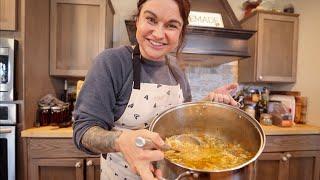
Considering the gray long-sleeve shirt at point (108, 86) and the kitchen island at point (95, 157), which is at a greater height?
the gray long-sleeve shirt at point (108, 86)

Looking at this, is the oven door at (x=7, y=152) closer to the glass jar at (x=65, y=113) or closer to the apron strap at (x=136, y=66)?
the glass jar at (x=65, y=113)

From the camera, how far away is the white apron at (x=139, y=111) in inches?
27.5

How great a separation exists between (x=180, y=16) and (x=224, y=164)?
1.28 feet

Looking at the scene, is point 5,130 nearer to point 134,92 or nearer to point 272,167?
point 134,92

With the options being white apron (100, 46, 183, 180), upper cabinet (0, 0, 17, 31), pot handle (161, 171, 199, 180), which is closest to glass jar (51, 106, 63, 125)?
upper cabinet (0, 0, 17, 31)

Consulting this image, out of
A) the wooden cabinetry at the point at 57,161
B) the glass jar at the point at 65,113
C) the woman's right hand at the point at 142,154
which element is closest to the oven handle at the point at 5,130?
the wooden cabinetry at the point at 57,161

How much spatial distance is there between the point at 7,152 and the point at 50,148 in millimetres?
210

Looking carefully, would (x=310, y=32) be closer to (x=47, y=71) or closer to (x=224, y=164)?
(x=224, y=164)

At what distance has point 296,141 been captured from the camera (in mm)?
1657

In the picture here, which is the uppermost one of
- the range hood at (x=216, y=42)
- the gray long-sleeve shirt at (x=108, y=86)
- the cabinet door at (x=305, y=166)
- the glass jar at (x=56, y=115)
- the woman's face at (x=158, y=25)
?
the range hood at (x=216, y=42)

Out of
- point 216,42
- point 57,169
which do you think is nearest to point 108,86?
point 57,169

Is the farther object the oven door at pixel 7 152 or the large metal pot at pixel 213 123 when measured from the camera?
the oven door at pixel 7 152

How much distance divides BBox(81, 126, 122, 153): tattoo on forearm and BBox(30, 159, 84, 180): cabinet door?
99cm

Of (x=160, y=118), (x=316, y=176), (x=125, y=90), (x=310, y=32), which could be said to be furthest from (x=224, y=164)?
(x=310, y=32)
